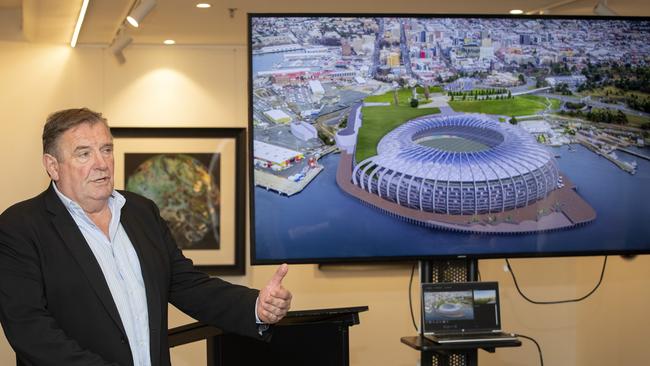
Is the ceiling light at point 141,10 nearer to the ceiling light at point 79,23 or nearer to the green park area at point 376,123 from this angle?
the ceiling light at point 79,23

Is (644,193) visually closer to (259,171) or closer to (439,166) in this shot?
(439,166)

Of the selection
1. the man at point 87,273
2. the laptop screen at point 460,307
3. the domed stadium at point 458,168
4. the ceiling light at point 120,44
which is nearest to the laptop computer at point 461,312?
the laptop screen at point 460,307

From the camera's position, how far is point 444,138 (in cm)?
360

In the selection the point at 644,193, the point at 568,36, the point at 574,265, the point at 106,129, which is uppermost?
the point at 568,36

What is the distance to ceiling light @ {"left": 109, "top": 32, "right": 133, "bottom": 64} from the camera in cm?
593

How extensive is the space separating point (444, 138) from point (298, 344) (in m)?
0.99

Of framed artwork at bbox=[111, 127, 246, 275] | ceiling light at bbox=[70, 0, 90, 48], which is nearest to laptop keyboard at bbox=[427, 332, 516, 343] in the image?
ceiling light at bbox=[70, 0, 90, 48]

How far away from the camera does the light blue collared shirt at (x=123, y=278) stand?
2.46 meters

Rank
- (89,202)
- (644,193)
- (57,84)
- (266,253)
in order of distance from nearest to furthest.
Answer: (89,202)
(266,253)
(644,193)
(57,84)

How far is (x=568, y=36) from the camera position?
3.75m

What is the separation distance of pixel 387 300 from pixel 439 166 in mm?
3026

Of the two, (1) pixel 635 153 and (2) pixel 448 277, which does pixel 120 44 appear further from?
(1) pixel 635 153

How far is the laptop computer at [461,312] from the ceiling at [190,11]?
2.17m

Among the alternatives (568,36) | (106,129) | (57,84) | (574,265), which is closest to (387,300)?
(574,265)
